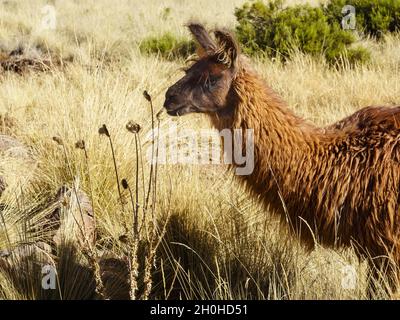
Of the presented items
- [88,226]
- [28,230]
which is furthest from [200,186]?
[28,230]

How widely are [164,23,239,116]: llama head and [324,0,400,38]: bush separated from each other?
8.80 m

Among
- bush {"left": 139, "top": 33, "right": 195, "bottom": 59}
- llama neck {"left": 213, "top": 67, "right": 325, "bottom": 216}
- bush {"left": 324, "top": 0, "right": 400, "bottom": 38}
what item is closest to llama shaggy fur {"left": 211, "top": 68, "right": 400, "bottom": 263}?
llama neck {"left": 213, "top": 67, "right": 325, "bottom": 216}

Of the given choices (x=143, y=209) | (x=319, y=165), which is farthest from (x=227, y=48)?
(x=143, y=209)

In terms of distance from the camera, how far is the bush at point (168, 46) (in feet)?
42.2

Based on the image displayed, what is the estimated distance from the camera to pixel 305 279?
455 cm

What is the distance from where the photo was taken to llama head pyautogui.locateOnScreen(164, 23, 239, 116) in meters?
4.39

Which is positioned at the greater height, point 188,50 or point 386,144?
point 386,144

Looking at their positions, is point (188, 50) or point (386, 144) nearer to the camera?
point (386, 144)

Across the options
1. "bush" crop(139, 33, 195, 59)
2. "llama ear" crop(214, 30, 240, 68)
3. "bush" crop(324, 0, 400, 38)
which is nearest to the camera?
"llama ear" crop(214, 30, 240, 68)

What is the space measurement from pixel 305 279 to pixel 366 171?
737 mm

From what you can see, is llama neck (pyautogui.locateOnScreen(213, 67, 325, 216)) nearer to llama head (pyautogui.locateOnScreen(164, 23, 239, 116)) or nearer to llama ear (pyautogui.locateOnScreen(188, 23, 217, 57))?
llama head (pyautogui.locateOnScreen(164, 23, 239, 116))

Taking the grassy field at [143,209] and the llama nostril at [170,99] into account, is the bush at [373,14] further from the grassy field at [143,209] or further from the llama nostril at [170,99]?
the llama nostril at [170,99]
